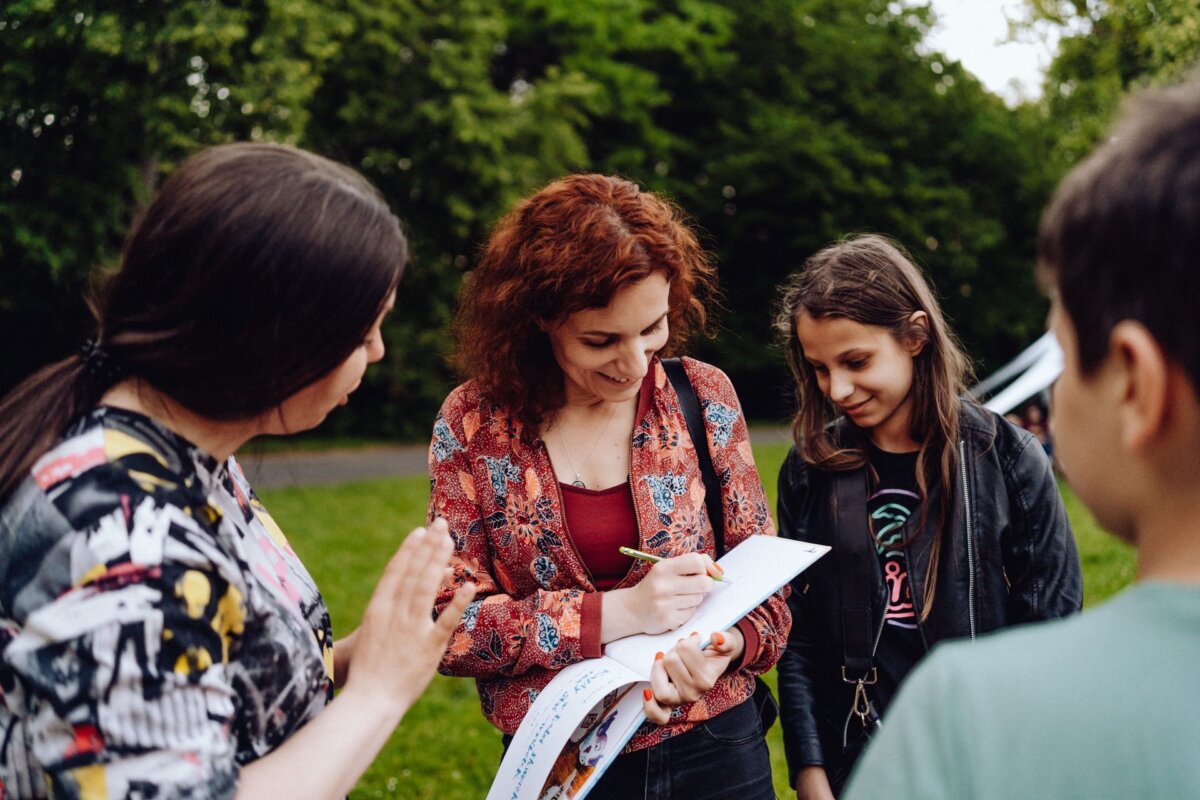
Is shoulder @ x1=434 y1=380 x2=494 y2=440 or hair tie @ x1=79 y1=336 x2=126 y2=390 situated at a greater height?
hair tie @ x1=79 y1=336 x2=126 y2=390

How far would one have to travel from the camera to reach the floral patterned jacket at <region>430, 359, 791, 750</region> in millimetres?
2092

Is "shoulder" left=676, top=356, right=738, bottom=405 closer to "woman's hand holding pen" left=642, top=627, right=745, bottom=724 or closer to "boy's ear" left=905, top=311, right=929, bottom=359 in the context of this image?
"boy's ear" left=905, top=311, right=929, bottom=359

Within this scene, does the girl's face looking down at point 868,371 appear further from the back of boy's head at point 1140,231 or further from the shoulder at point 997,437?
the back of boy's head at point 1140,231

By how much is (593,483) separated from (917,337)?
0.92 meters

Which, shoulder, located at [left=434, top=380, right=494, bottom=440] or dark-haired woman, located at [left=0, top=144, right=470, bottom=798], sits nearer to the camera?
dark-haired woman, located at [left=0, top=144, right=470, bottom=798]

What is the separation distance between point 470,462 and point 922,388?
1136mm

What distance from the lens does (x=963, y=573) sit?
223 centimetres

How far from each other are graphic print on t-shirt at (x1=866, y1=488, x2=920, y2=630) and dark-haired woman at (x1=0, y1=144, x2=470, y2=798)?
1211 mm

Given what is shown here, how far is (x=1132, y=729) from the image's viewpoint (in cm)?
89

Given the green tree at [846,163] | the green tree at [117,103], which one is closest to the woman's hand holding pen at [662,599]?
the green tree at [117,103]

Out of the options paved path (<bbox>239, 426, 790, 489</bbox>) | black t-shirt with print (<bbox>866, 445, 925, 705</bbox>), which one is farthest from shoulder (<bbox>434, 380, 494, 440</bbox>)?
paved path (<bbox>239, 426, 790, 489</bbox>)

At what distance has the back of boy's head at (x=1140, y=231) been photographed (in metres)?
0.88

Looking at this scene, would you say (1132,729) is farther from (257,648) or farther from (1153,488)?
(257,648)

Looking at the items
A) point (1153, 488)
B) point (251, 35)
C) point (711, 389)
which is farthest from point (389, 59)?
point (1153, 488)
